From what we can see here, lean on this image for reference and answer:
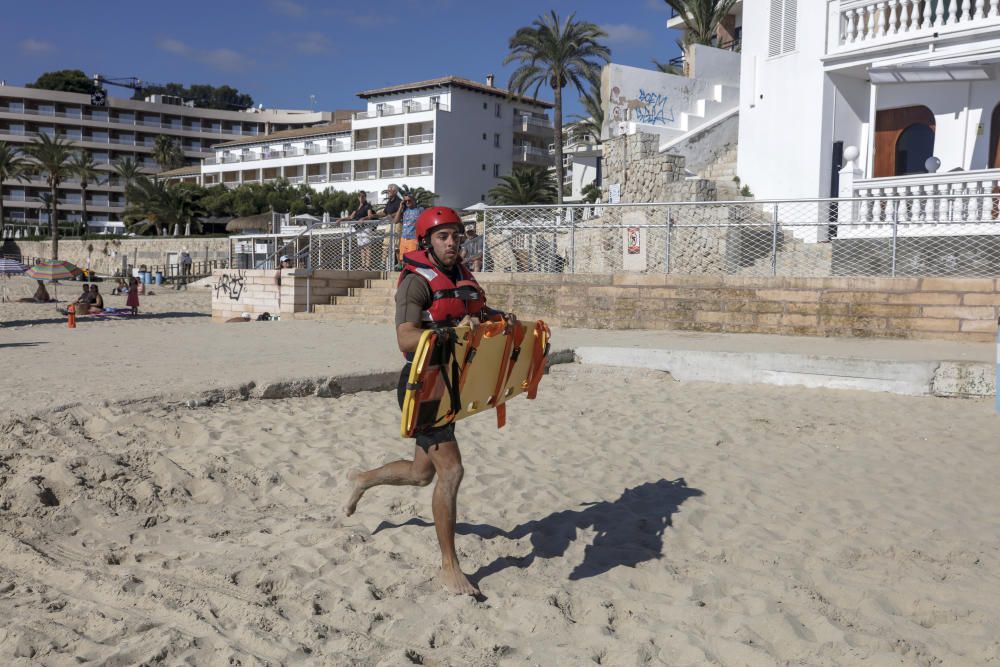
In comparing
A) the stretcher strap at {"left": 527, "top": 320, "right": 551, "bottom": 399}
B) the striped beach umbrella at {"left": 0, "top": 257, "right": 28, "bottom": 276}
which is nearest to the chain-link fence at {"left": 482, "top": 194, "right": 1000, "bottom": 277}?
the stretcher strap at {"left": 527, "top": 320, "right": 551, "bottom": 399}

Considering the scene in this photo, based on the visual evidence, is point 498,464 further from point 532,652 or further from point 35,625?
point 35,625

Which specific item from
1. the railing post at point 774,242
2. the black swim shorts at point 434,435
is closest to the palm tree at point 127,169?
the railing post at point 774,242

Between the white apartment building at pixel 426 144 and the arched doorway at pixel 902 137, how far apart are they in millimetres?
40885

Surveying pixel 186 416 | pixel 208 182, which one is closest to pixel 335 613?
pixel 186 416

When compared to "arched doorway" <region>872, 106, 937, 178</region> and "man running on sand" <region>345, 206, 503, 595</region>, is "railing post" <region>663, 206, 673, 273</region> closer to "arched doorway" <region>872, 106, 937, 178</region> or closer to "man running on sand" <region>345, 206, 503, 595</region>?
"arched doorway" <region>872, 106, 937, 178</region>

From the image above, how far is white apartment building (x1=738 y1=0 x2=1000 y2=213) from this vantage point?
53.2ft

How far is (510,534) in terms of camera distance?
4855mm

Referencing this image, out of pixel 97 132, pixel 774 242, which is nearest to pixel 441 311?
pixel 774 242

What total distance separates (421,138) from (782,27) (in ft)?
141

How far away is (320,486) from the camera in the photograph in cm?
567

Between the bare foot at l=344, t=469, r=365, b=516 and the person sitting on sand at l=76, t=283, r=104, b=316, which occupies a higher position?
the person sitting on sand at l=76, t=283, r=104, b=316

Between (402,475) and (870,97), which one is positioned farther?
(870,97)

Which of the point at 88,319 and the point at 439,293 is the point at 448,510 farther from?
the point at 88,319

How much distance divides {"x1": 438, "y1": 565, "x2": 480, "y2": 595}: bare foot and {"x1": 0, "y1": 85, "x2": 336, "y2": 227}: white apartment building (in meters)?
87.7
